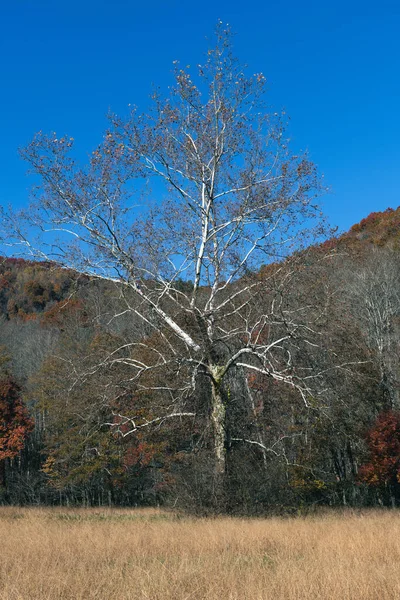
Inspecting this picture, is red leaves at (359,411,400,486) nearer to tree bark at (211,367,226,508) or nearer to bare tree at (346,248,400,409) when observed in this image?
bare tree at (346,248,400,409)

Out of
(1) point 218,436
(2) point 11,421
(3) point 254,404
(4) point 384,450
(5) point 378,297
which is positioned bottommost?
(4) point 384,450

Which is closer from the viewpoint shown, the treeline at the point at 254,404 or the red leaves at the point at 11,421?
the treeline at the point at 254,404

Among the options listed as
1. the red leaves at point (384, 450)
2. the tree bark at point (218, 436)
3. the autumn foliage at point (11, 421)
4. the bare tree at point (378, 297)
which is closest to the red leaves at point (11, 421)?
the autumn foliage at point (11, 421)

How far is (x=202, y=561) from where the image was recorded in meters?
6.20

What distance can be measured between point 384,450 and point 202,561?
18554mm

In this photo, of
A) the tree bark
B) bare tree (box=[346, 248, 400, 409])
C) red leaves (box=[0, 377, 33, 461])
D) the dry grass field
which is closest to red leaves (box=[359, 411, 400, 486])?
bare tree (box=[346, 248, 400, 409])

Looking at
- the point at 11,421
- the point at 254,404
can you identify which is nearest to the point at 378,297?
the point at 254,404

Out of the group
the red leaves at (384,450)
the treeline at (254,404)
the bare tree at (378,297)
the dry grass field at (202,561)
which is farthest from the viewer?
the bare tree at (378,297)

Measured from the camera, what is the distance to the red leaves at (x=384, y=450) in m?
22.8

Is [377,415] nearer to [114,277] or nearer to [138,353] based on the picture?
[138,353]

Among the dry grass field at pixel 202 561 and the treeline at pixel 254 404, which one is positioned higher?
the treeline at pixel 254 404

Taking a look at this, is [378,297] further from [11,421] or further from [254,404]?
[11,421]

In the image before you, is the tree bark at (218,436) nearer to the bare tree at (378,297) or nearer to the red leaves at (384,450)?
the red leaves at (384,450)

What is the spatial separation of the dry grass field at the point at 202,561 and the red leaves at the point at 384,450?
1374cm
